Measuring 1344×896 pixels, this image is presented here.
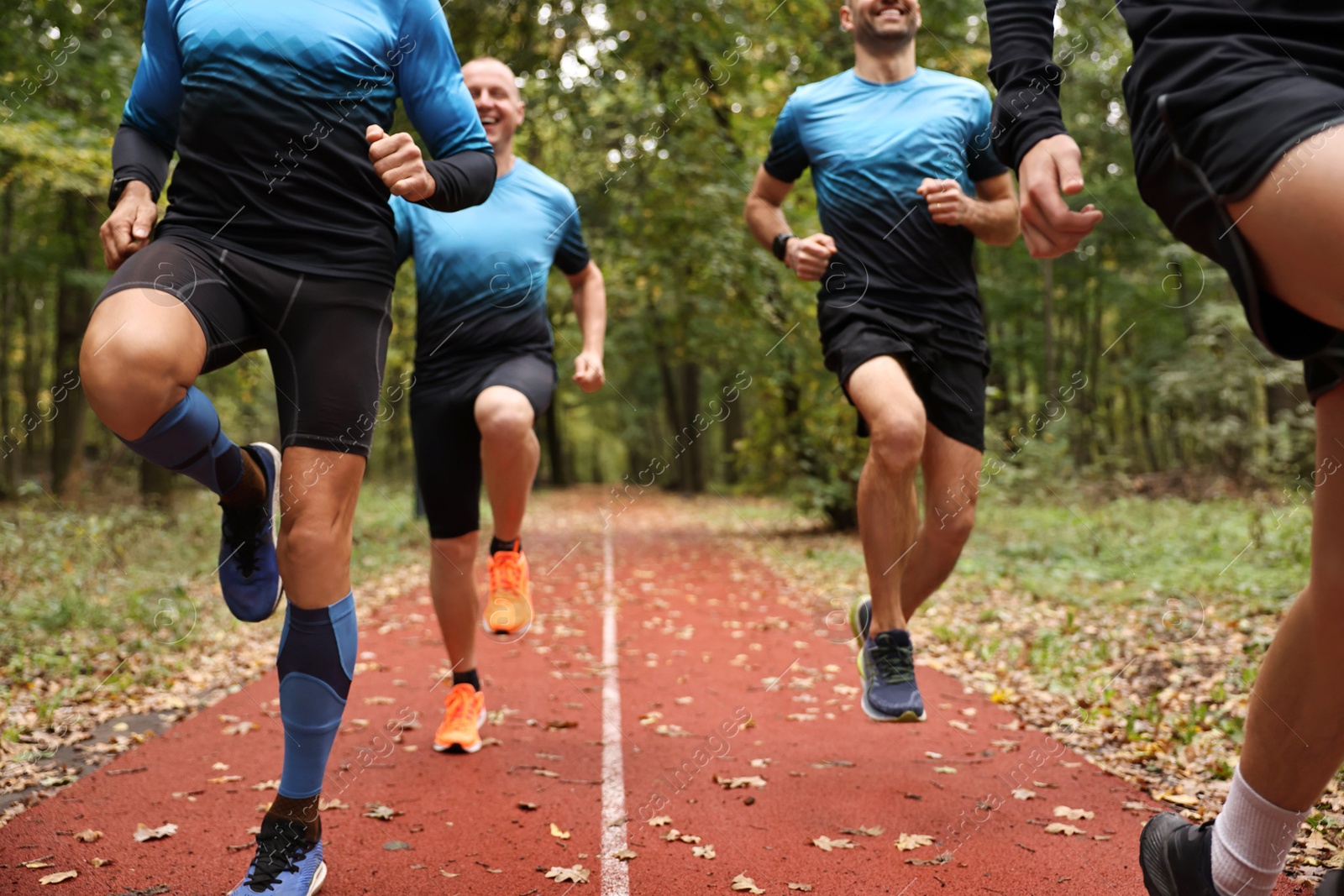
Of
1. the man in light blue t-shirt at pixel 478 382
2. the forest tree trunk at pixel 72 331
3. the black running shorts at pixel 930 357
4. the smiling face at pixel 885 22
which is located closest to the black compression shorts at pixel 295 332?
the man in light blue t-shirt at pixel 478 382

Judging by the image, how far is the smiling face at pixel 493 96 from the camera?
14.6ft

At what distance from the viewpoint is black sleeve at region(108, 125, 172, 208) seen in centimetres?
260

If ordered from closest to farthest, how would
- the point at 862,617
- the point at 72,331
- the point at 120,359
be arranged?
the point at 120,359, the point at 862,617, the point at 72,331

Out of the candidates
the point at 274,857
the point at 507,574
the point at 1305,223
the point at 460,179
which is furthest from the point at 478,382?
the point at 1305,223

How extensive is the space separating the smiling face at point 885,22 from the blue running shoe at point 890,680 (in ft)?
7.50

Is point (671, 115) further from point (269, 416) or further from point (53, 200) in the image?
point (269, 416)

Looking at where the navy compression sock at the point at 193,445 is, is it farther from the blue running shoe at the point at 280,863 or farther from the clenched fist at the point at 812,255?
the clenched fist at the point at 812,255

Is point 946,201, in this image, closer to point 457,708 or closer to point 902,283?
point 902,283

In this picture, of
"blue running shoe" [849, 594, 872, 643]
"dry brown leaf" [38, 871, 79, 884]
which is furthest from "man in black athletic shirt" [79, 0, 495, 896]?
"blue running shoe" [849, 594, 872, 643]

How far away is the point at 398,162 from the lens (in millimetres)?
2344

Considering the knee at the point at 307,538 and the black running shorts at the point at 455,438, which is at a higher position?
the knee at the point at 307,538

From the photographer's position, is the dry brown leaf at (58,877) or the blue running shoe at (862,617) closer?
the dry brown leaf at (58,877)

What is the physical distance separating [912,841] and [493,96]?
348cm

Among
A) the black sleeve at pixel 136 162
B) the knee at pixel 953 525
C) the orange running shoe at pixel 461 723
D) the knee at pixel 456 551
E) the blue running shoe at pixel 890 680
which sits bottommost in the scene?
the orange running shoe at pixel 461 723
